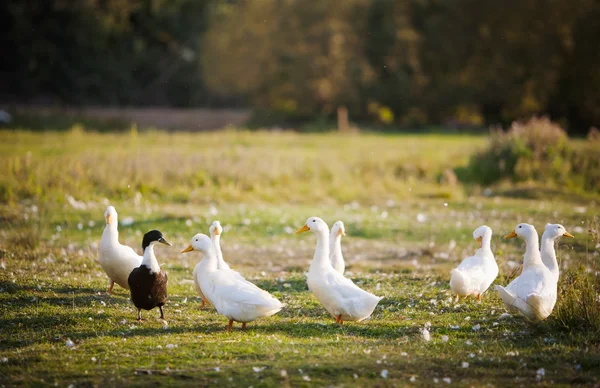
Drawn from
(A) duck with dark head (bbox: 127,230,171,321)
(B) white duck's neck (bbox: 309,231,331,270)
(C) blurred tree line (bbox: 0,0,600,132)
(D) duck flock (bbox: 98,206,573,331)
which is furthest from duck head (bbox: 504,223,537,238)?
(C) blurred tree line (bbox: 0,0,600,132)

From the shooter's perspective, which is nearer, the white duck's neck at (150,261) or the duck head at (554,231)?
the white duck's neck at (150,261)

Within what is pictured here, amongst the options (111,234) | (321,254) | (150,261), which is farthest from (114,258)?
(321,254)

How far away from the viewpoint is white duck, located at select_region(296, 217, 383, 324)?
880 cm

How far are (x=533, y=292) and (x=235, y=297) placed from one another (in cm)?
354

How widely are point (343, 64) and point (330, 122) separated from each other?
14.5ft

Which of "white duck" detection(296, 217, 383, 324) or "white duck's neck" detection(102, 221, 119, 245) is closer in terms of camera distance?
"white duck" detection(296, 217, 383, 324)

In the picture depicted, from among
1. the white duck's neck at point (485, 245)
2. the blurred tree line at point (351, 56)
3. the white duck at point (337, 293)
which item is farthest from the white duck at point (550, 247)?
the blurred tree line at point (351, 56)

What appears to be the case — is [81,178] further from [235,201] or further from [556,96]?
[556,96]

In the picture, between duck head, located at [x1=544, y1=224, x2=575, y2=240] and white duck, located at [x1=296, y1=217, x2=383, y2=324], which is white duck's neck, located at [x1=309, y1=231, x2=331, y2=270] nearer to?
white duck, located at [x1=296, y1=217, x2=383, y2=324]

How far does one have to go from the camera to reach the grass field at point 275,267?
743 centimetres

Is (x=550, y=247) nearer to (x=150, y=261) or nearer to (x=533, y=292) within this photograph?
(x=533, y=292)

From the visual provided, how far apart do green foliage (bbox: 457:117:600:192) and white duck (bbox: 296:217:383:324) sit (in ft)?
57.3

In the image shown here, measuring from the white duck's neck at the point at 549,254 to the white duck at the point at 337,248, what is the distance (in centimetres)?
280

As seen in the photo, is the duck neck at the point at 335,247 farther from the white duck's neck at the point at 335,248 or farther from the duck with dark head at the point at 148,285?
the duck with dark head at the point at 148,285
